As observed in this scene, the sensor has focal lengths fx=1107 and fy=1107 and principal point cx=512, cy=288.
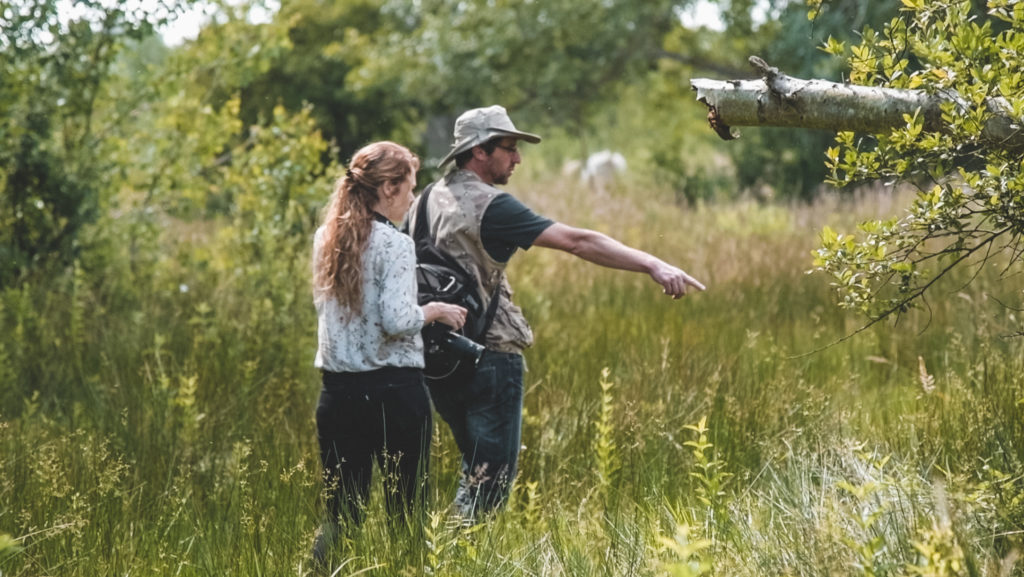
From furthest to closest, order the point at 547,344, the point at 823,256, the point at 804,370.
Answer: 1. the point at 547,344
2. the point at 804,370
3. the point at 823,256

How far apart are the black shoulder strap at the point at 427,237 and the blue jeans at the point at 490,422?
0.13 m

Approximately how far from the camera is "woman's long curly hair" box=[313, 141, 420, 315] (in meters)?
3.93

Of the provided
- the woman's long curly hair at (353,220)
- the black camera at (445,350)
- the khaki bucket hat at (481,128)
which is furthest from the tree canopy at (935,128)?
the black camera at (445,350)

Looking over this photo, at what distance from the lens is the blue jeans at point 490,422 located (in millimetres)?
4297

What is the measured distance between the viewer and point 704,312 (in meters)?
7.91

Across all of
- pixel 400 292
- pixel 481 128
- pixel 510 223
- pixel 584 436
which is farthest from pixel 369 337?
pixel 584 436

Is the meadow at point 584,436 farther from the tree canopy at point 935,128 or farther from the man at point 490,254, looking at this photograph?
the tree canopy at point 935,128

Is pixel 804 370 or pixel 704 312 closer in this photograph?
pixel 804 370

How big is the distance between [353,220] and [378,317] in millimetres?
360

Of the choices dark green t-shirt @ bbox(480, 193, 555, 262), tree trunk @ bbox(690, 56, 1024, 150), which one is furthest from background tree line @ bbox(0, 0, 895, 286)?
dark green t-shirt @ bbox(480, 193, 555, 262)

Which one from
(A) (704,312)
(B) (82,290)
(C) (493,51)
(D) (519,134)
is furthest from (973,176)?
(C) (493,51)

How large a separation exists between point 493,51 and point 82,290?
14.1 m

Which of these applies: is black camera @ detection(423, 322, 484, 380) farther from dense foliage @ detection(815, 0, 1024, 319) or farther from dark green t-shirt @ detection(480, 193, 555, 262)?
dense foliage @ detection(815, 0, 1024, 319)

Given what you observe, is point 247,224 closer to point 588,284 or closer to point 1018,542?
point 588,284
